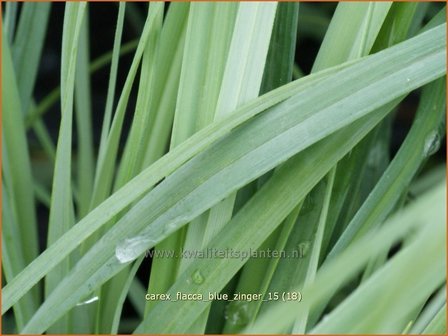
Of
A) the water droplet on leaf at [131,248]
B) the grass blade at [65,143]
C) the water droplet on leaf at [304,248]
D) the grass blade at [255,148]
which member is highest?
the grass blade at [65,143]

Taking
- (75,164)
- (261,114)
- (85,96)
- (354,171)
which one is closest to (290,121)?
(261,114)

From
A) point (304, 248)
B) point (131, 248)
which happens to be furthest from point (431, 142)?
point (131, 248)

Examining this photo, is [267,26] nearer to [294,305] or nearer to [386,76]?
[386,76]

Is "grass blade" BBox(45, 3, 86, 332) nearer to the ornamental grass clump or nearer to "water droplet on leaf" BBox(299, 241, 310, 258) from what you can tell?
the ornamental grass clump

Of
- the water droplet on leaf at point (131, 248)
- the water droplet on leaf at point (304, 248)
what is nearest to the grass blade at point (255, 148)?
the water droplet on leaf at point (131, 248)

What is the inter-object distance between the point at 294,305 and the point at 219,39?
0.86 ft

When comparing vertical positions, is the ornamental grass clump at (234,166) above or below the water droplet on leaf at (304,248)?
above

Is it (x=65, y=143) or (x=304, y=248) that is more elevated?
(x=65, y=143)

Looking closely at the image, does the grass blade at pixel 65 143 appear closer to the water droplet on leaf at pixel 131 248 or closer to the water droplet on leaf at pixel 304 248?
the water droplet on leaf at pixel 131 248

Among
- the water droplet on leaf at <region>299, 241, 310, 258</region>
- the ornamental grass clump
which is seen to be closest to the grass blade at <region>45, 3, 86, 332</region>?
the ornamental grass clump

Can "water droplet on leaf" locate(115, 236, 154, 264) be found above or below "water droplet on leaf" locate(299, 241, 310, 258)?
above

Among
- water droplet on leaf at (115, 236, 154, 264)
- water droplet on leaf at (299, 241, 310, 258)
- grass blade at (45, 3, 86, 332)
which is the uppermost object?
grass blade at (45, 3, 86, 332)

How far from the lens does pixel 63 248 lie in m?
0.47

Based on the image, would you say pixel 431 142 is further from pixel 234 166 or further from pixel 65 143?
pixel 65 143
